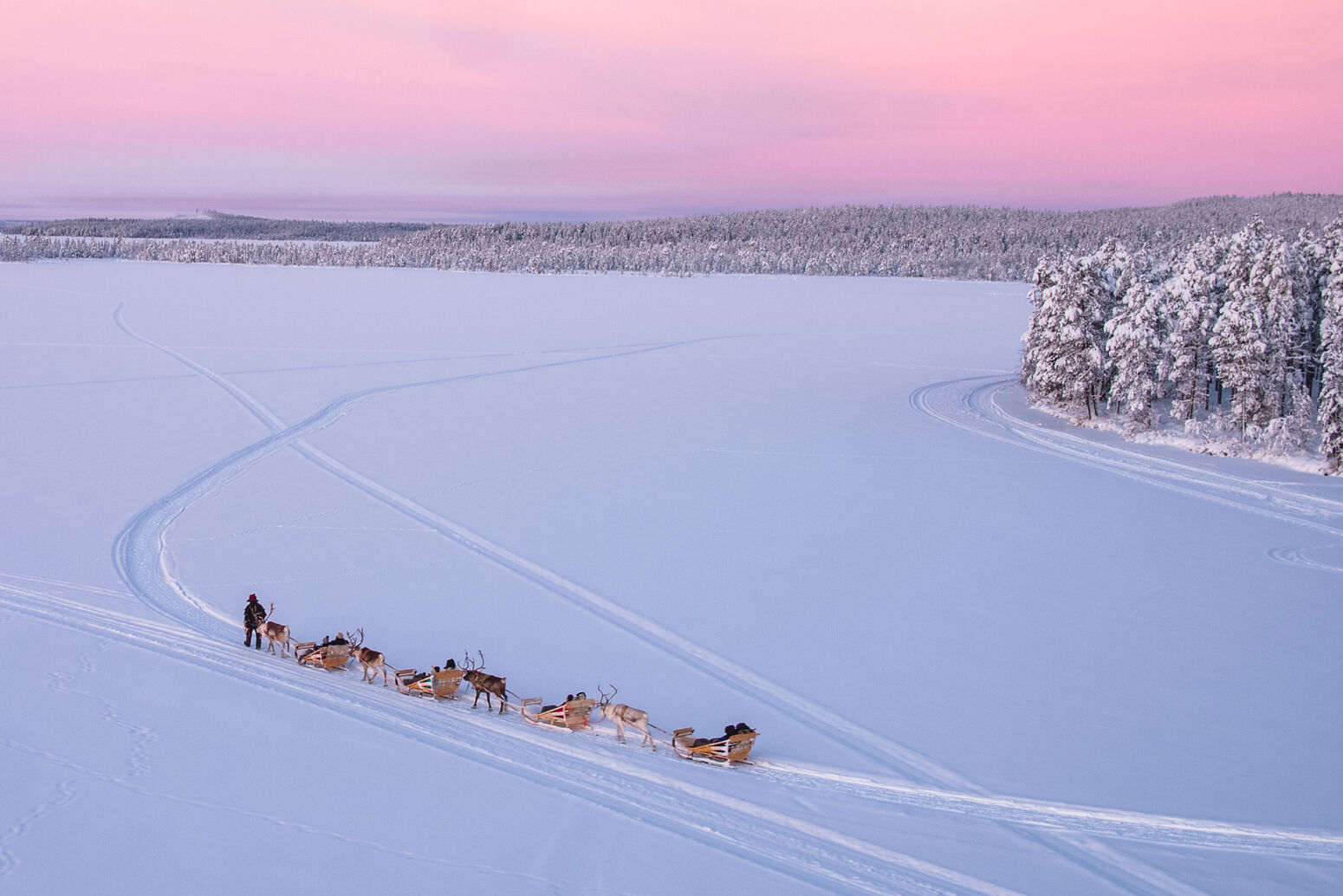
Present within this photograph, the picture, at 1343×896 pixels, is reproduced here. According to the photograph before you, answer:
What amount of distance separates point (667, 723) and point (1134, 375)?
86.3 ft

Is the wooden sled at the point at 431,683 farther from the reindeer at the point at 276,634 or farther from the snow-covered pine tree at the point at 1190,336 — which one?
the snow-covered pine tree at the point at 1190,336

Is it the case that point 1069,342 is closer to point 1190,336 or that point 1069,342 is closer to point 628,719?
point 1190,336

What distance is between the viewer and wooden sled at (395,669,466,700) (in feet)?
35.8


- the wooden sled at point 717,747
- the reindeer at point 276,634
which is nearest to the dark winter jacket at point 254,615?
the reindeer at point 276,634

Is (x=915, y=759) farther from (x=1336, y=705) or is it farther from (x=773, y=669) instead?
(x=1336, y=705)

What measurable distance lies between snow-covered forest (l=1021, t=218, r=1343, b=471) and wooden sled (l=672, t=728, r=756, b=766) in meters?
24.1

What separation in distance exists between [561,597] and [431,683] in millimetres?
3882

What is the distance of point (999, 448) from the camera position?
89.9 feet

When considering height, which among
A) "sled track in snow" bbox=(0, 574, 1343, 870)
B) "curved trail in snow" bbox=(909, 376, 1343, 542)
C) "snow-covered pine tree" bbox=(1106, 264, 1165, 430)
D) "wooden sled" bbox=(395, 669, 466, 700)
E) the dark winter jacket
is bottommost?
"sled track in snow" bbox=(0, 574, 1343, 870)

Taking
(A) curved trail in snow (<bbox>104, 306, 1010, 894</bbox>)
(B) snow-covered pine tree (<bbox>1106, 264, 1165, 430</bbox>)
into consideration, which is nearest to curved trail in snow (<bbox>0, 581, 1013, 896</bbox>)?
(A) curved trail in snow (<bbox>104, 306, 1010, 894</bbox>)

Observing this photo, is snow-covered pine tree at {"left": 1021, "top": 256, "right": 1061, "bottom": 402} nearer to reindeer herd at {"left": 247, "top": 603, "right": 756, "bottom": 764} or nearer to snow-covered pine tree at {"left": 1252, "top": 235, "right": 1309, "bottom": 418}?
snow-covered pine tree at {"left": 1252, "top": 235, "right": 1309, "bottom": 418}

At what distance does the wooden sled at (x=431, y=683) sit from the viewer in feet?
35.8

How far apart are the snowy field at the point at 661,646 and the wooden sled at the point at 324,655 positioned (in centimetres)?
20

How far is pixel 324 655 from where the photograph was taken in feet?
38.1
